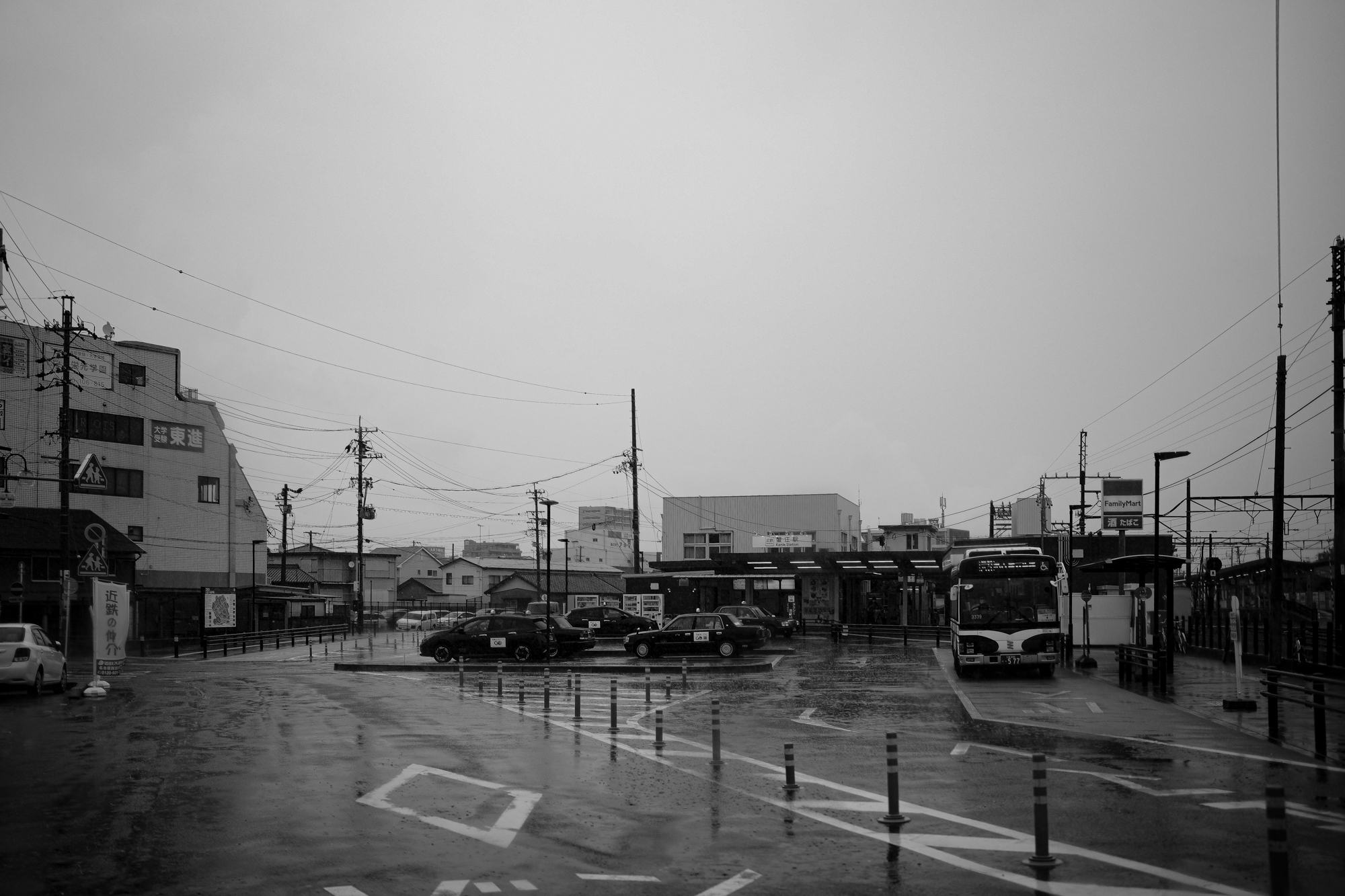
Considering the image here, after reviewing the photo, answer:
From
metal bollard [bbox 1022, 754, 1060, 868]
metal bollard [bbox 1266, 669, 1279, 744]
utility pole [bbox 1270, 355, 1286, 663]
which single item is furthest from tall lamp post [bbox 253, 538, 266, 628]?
metal bollard [bbox 1022, 754, 1060, 868]

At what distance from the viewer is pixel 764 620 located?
4884 cm

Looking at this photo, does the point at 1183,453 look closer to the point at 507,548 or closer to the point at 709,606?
the point at 709,606

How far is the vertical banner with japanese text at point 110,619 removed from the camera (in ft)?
86.6

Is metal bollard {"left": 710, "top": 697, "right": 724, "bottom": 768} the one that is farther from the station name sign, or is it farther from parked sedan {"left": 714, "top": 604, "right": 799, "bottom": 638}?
the station name sign

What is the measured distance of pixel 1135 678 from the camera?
1114 inches

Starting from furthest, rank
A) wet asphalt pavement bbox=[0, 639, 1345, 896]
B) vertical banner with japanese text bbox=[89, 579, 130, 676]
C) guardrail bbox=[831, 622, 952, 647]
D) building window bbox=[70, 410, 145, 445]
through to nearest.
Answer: building window bbox=[70, 410, 145, 445] < guardrail bbox=[831, 622, 952, 647] < vertical banner with japanese text bbox=[89, 579, 130, 676] < wet asphalt pavement bbox=[0, 639, 1345, 896]

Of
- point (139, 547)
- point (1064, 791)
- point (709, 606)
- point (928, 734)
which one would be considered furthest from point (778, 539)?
point (1064, 791)

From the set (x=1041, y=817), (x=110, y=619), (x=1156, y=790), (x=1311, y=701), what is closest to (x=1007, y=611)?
(x=1311, y=701)

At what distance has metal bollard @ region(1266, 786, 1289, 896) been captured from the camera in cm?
669

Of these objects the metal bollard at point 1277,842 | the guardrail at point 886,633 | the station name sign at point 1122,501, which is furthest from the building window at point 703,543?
the metal bollard at point 1277,842

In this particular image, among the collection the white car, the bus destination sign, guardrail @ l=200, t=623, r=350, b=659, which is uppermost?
the bus destination sign

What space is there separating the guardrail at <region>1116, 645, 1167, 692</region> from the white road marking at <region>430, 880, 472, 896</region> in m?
20.2

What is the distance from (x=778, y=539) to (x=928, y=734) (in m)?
71.9

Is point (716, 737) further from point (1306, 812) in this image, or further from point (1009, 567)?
point (1009, 567)
